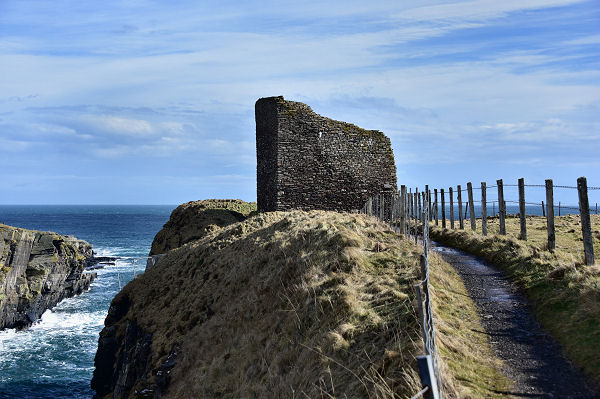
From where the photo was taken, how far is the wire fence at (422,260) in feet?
17.0

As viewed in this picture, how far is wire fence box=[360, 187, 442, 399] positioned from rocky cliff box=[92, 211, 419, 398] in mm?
379

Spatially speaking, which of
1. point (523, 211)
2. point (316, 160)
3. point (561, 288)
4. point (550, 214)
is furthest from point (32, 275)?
point (561, 288)

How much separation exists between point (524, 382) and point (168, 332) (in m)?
13.4

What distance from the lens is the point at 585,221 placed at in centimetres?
1466

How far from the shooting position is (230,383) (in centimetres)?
1285

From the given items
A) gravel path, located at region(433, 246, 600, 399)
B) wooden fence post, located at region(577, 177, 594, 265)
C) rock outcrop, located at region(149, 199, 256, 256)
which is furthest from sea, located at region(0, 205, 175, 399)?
wooden fence post, located at region(577, 177, 594, 265)

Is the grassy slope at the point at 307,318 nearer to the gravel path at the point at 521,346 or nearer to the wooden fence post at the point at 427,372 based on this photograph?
the gravel path at the point at 521,346

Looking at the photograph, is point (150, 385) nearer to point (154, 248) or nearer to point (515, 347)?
point (515, 347)

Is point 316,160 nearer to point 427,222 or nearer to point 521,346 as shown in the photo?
point 427,222

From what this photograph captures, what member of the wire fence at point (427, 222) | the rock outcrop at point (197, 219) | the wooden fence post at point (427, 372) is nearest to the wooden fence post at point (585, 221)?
the wire fence at point (427, 222)

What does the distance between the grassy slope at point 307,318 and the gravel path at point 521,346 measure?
0.33 metres

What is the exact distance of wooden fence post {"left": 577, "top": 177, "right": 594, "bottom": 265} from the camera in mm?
14133

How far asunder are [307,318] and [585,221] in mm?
8480

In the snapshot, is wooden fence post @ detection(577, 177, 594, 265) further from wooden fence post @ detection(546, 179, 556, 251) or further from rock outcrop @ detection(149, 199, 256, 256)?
rock outcrop @ detection(149, 199, 256, 256)
